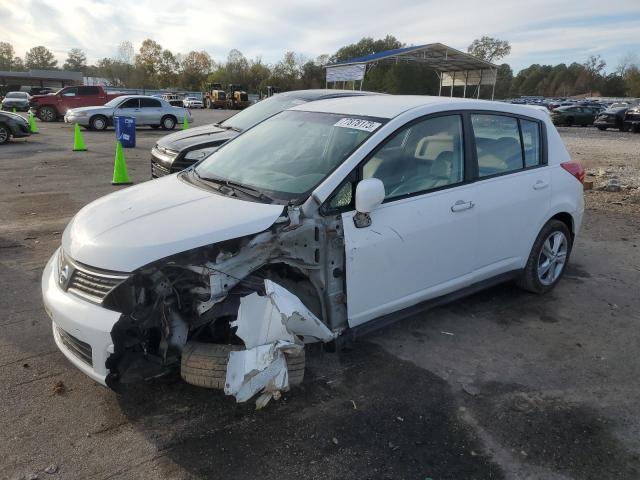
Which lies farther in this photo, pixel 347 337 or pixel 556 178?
pixel 556 178

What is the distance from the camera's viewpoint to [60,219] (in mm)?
6977

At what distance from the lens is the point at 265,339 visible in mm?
2814

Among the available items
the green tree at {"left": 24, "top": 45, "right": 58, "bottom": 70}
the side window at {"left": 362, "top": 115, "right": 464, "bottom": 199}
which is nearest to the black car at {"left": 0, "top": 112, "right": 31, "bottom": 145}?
the side window at {"left": 362, "top": 115, "right": 464, "bottom": 199}

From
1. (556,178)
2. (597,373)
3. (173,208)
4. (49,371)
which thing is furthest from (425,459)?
(556,178)

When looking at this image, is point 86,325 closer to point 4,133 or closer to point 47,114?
point 4,133

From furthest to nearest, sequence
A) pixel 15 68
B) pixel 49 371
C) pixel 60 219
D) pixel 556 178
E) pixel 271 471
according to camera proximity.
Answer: pixel 15 68 < pixel 60 219 < pixel 556 178 < pixel 49 371 < pixel 271 471

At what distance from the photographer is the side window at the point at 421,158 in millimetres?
3395

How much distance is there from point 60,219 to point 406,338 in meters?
5.43

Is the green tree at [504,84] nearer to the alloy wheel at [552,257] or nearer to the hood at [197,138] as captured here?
the hood at [197,138]

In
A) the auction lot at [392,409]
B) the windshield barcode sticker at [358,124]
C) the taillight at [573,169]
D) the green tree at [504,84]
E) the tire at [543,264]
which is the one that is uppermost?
the green tree at [504,84]

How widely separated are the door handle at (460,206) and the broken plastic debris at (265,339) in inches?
56.5

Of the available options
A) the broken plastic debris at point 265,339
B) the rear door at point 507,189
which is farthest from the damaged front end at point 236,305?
the rear door at point 507,189

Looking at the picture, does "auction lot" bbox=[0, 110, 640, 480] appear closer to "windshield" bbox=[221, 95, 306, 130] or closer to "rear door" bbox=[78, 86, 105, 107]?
"windshield" bbox=[221, 95, 306, 130]

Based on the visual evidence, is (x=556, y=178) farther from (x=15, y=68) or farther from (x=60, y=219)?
(x=15, y=68)
